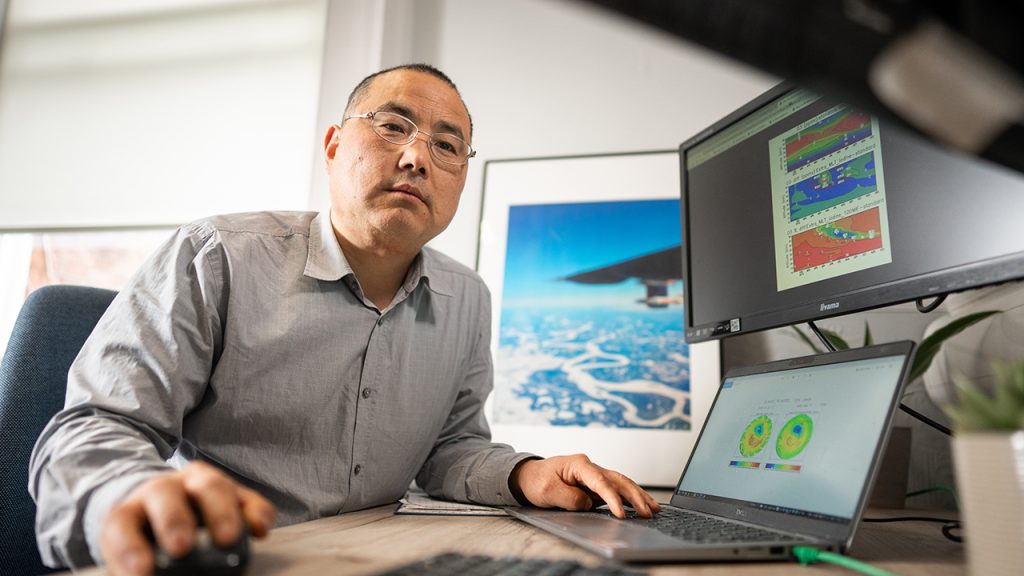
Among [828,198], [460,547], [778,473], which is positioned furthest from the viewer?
[828,198]

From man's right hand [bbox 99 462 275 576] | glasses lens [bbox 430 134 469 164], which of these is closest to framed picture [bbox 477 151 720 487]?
glasses lens [bbox 430 134 469 164]

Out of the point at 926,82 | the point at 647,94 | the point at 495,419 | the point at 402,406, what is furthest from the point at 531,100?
the point at 926,82

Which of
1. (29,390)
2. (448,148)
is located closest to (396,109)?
(448,148)

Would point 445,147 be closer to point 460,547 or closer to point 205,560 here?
point 460,547

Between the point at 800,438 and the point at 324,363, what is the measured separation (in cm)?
68

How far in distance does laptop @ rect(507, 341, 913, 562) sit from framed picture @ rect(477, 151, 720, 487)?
20.8 inches

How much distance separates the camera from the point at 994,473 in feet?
1.43

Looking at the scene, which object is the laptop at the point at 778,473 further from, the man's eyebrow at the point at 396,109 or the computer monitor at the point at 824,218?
the man's eyebrow at the point at 396,109

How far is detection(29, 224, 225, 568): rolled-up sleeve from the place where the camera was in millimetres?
595

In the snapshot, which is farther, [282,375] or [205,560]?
[282,375]

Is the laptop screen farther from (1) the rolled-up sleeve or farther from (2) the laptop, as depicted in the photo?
(1) the rolled-up sleeve

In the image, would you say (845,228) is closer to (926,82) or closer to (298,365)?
(926,82)

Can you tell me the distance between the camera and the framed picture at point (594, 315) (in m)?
1.45

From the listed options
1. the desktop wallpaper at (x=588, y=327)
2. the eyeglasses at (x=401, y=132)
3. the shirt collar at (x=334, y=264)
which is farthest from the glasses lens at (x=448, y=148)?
the desktop wallpaper at (x=588, y=327)
